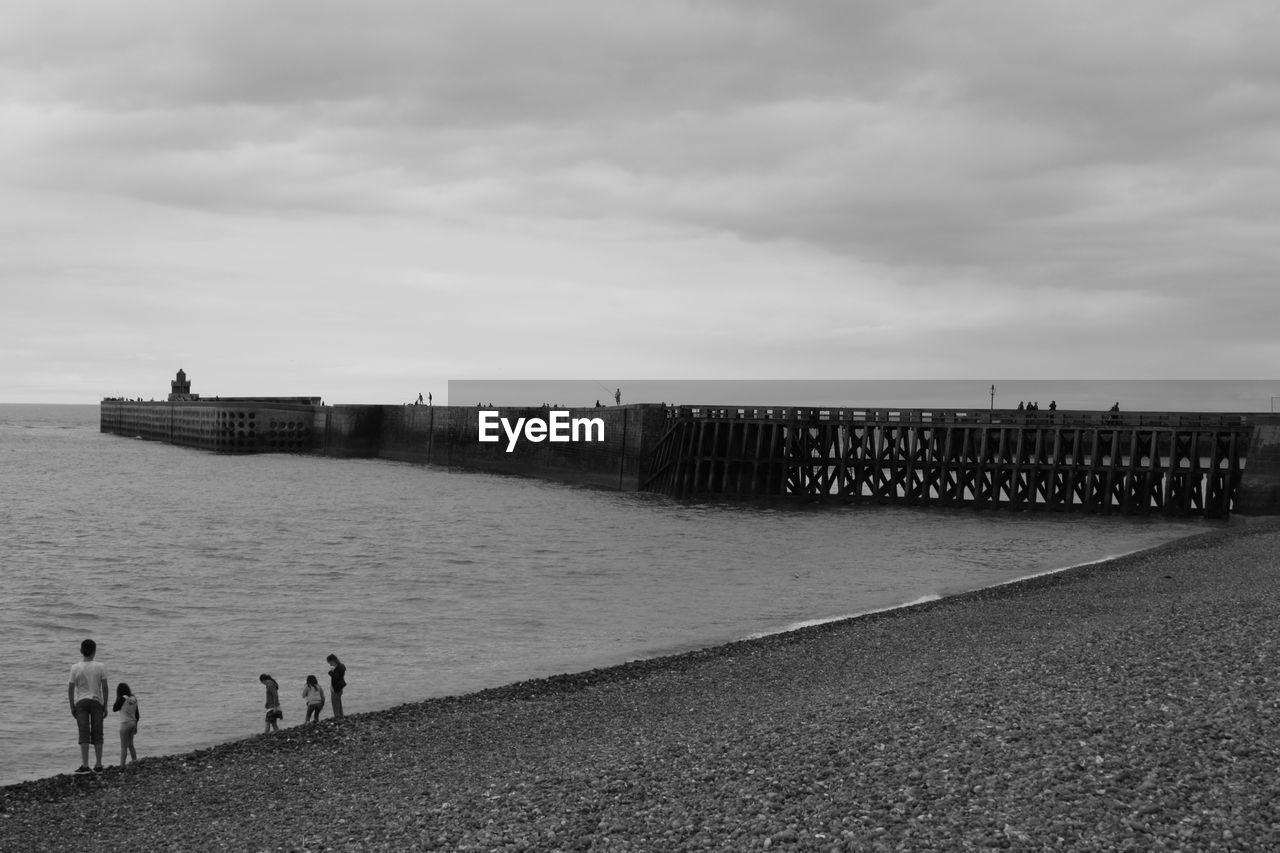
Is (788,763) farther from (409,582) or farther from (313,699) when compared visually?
(409,582)

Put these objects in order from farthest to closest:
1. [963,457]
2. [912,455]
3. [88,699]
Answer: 1. [912,455]
2. [963,457]
3. [88,699]

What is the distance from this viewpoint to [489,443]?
83062 millimetres

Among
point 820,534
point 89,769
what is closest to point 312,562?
point 820,534

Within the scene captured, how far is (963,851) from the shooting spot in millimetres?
8664

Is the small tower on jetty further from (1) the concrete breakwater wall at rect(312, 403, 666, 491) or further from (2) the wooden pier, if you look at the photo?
(2) the wooden pier

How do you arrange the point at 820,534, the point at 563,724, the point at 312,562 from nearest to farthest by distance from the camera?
the point at 563,724
the point at 312,562
the point at 820,534

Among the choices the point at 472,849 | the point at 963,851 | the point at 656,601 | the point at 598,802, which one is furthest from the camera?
the point at 656,601

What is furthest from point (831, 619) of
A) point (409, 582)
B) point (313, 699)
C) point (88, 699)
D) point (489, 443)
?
point (489, 443)

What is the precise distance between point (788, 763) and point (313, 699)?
8.96 meters

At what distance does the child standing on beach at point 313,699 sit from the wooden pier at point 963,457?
41.9 m

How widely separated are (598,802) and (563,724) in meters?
5.37

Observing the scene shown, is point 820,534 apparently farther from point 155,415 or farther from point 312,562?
point 155,415

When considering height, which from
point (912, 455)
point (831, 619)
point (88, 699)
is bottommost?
point (831, 619)

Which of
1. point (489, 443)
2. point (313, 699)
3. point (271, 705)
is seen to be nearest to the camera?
point (271, 705)
